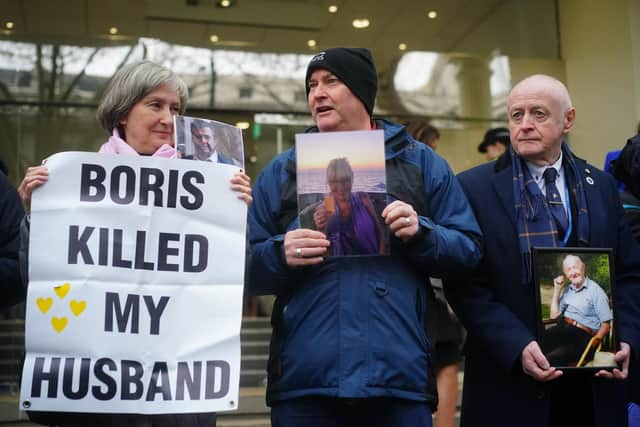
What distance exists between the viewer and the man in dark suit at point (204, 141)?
8.25ft

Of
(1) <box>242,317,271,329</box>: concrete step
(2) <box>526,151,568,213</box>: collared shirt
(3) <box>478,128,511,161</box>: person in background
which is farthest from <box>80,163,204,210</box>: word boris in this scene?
(1) <box>242,317,271,329</box>: concrete step

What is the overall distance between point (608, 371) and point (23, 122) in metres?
7.02

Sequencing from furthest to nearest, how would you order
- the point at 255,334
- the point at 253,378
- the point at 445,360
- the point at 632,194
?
the point at 255,334, the point at 253,378, the point at 445,360, the point at 632,194

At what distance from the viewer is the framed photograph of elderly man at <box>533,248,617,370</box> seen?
2619mm

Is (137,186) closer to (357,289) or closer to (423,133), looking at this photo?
(357,289)

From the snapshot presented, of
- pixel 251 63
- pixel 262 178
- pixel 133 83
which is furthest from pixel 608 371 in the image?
pixel 251 63

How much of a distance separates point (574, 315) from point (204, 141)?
4.38ft

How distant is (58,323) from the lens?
2318mm

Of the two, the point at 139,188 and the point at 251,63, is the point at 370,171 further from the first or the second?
the point at 251,63

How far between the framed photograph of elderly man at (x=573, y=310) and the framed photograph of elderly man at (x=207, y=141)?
104cm

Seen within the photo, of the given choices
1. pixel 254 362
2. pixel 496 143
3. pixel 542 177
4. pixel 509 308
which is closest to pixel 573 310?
pixel 509 308

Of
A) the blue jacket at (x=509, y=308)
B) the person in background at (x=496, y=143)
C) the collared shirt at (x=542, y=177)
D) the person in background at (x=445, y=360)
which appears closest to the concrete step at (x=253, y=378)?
the person in background at (x=445, y=360)

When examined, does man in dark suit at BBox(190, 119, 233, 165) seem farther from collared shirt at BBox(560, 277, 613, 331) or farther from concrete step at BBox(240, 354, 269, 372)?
concrete step at BBox(240, 354, 269, 372)

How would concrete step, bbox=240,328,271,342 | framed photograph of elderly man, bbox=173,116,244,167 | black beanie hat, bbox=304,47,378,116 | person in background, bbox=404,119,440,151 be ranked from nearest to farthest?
framed photograph of elderly man, bbox=173,116,244,167, black beanie hat, bbox=304,47,378,116, person in background, bbox=404,119,440,151, concrete step, bbox=240,328,271,342
